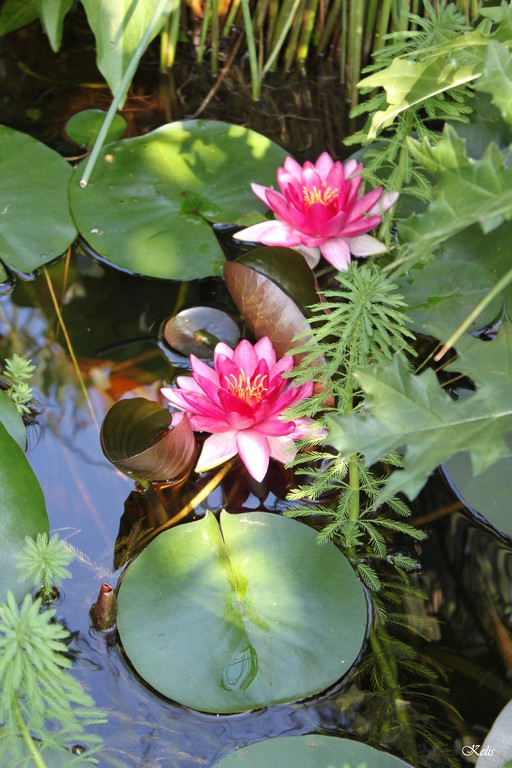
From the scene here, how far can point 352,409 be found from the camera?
1.36m

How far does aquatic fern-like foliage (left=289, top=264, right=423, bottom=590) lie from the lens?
4.13 ft

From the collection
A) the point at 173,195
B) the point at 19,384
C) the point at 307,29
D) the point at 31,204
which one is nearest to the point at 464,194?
the point at 19,384

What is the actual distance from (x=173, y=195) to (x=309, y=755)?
1.37 metres

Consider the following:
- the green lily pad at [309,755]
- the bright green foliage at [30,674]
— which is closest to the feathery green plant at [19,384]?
the bright green foliage at [30,674]

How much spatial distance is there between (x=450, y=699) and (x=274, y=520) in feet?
1.38

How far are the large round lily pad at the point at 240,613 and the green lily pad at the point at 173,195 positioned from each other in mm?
742

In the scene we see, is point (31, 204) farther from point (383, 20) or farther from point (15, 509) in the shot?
point (383, 20)

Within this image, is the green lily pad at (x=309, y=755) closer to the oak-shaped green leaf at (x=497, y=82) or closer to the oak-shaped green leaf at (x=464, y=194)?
the oak-shaped green leaf at (x=464, y=194)

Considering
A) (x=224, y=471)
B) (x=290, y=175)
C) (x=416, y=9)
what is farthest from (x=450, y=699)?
(x=416, y=9)

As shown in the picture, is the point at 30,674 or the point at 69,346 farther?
the point at 69,346

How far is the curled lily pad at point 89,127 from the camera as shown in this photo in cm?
221

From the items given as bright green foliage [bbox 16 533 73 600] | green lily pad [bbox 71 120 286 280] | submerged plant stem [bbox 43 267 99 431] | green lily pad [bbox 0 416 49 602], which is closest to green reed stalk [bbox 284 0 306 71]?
green lily pad [bbox 71 120 286 280]

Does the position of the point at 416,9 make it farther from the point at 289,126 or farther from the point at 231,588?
the point at 231,588

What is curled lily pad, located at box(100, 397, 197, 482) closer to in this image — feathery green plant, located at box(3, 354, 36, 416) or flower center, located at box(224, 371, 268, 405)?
flower center, located at box(224, 371, 268, 405)
